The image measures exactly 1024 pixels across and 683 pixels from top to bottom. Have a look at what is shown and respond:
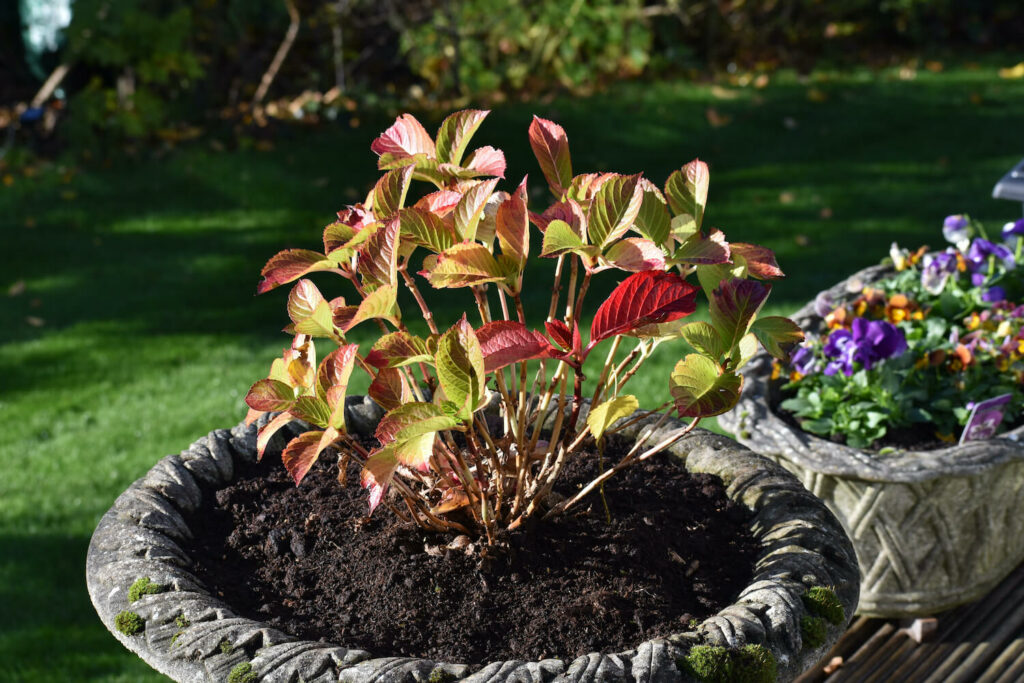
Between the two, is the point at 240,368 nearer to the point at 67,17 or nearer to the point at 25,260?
the point at 25,260

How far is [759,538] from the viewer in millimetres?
1680

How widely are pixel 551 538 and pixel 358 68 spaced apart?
18.6ft

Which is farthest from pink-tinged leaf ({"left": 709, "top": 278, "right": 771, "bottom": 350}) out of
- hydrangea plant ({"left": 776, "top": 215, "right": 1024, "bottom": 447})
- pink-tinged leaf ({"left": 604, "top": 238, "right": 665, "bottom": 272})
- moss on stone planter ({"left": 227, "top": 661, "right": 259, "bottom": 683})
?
hydrangea plant ({"left": 776, "top": 215, "right": 1024, "bottom": 447})

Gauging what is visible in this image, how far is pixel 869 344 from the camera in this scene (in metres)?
2.44

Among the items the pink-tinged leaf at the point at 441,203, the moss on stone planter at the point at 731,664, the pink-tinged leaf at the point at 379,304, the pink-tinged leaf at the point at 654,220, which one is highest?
the pink-tinged leaf at the point at 441,203

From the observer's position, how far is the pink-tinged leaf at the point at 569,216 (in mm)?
1472

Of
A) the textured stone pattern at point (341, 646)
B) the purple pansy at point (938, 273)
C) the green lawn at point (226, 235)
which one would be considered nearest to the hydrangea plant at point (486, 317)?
the textured stone pattern at point (341, 646)

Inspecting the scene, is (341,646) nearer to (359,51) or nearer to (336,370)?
(336,370)

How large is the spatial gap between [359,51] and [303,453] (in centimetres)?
589

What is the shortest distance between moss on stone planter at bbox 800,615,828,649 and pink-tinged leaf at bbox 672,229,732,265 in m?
0.52

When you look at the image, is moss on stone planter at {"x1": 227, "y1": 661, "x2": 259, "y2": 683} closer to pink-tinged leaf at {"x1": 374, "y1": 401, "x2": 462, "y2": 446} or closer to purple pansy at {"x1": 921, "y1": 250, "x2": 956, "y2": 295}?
pink-tinged leaf at {"x1": 374, "y1": 401, "x2": 462, "y2": 446}

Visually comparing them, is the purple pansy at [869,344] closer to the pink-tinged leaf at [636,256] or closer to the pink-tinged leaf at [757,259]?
the pink-tinged leaf at [757,259]

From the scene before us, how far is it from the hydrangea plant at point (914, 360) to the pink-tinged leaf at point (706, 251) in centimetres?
111

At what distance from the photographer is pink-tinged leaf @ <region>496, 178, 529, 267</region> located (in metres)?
1.43
